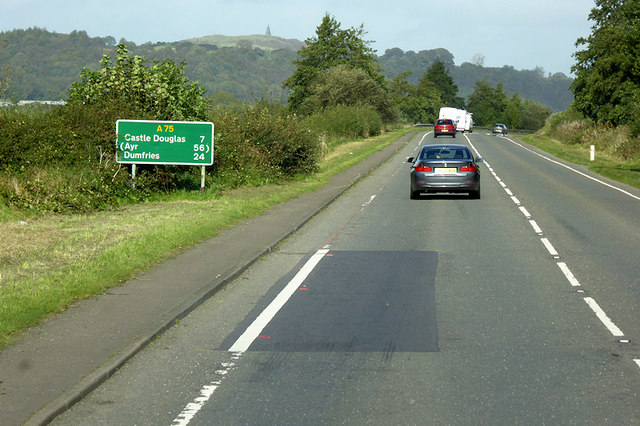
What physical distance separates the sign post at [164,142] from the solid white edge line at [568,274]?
10541mm

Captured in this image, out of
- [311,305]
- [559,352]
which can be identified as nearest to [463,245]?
[311,305]

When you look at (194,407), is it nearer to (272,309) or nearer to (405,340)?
(405,340)

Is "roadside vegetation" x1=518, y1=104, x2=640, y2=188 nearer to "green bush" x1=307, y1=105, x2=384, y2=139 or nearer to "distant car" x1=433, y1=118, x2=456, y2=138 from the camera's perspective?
"distant car" x1=433, y1=118, x2=456, y2=138

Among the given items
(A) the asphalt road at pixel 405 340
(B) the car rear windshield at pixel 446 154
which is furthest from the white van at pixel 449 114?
(A) the asphalt road at pixel 405 340

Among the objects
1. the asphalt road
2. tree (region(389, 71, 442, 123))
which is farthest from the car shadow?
tree (region(389, 71, 442, 123))

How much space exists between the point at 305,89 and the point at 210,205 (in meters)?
84.1

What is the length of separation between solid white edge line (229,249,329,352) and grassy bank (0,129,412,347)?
2026 mm

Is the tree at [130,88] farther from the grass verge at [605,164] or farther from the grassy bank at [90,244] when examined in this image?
the grass verge at [605,164]

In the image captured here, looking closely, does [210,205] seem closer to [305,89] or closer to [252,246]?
[252,246]

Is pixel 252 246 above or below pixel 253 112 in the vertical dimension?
below

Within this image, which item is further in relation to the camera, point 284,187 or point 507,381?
point 284,187

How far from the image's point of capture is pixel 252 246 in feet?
42.7

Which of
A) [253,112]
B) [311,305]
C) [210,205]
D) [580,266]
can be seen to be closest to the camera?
[311,305]

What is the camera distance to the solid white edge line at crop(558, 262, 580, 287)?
10359 millimetres
